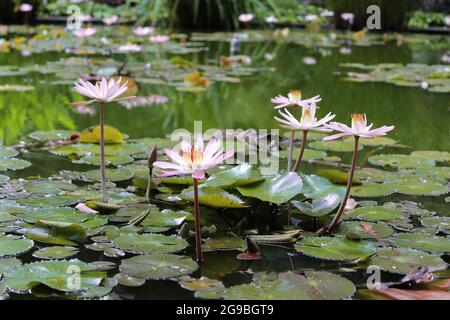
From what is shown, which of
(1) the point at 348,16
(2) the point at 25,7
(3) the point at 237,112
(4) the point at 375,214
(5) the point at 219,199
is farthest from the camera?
(1) the point at 348,16

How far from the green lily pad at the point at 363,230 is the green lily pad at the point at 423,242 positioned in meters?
0.02

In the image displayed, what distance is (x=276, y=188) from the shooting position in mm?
1204

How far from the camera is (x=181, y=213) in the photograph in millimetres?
1241

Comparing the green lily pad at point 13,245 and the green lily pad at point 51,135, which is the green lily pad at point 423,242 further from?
the green lily pad at point 51,135

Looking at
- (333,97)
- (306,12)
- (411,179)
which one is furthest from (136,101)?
(306,12)

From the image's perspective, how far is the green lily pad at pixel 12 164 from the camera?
62.6 inches

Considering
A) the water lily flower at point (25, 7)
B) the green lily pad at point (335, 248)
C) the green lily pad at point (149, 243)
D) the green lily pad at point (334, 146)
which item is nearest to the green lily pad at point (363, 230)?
the green lily pad at point (335, 248)

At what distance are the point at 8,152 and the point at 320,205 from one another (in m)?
0.92

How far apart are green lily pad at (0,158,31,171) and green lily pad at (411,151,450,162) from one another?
3.42 feet

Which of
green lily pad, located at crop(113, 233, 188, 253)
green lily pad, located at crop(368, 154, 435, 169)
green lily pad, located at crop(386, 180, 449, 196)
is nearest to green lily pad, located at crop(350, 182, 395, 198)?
green lily pad, located at crop(386, 180, 449, 196)

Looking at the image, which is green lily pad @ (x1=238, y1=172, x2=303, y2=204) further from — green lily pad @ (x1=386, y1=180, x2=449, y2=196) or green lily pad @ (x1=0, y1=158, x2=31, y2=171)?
green lily pad @ (x1=0, y1=158, x2=31, y2=171)

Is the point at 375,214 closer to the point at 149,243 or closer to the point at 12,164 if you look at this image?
the point at 149,243

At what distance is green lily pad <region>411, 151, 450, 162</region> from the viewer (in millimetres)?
1799

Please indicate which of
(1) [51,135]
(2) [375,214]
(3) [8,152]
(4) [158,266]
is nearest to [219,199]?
(4) [158,266]
